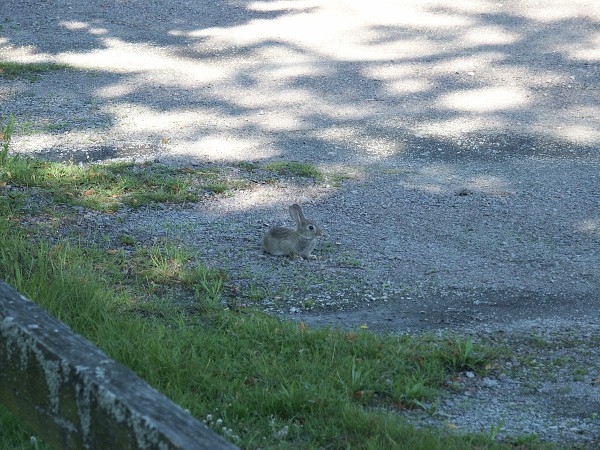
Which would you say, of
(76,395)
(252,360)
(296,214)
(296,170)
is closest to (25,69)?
(296,170)

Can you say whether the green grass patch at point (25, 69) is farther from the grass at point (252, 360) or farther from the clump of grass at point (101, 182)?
the grass at point (252, 360)

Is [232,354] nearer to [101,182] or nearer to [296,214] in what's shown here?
[296,214]

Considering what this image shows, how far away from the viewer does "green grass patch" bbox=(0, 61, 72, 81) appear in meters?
9.77

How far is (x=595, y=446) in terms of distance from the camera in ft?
11.3

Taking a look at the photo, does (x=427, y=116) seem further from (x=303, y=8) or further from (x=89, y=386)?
(x=89, y=386)

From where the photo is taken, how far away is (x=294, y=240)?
5.43 metres

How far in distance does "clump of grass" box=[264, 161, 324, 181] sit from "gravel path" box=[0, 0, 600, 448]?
5.4 inches

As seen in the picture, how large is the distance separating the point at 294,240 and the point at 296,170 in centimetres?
168

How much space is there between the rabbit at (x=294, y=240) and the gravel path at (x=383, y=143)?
79 mm

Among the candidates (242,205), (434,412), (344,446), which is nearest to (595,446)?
(434,412)

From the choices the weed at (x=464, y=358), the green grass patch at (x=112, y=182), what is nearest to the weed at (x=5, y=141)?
the green grass patch at (x=112, y=182)

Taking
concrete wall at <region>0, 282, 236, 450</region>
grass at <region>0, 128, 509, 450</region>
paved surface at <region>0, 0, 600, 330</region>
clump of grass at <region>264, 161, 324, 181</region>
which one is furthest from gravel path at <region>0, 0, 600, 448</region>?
concrete wall at <region>0, 282, 236, 450</region>

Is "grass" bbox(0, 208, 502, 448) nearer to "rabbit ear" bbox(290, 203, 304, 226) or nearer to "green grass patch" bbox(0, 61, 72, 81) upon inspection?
"rabbit ear" bbox(290, 203, 304, 226)

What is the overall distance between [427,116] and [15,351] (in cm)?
715
